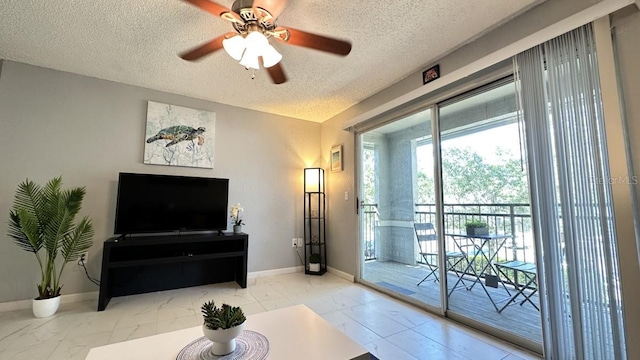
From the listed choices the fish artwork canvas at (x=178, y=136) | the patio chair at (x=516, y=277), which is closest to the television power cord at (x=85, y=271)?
the fish artwork canvas at (x=178, y=136)

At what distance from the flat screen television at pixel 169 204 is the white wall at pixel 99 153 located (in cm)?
26

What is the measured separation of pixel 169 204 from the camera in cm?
290

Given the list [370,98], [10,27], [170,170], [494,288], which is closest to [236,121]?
[170,170]

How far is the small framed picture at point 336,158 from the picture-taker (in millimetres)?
3711

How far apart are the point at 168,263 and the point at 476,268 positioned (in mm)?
3054

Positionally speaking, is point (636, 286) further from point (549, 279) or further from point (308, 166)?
point (308, 166)

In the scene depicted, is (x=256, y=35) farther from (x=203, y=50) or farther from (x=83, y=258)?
(x=83, y=258)

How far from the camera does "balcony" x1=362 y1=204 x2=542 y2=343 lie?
6.38ft

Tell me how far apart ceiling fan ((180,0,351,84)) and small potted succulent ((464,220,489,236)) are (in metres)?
1.73

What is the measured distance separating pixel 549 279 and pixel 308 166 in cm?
303

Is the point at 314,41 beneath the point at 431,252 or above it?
above

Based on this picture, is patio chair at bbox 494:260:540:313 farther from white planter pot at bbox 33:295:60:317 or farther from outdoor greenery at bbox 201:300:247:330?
white planter pot at bbox 33:295:60:317

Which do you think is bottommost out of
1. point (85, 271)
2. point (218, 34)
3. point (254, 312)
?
point (254, 312)

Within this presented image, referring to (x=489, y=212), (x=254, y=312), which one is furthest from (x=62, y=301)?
(x=489, y=212)
